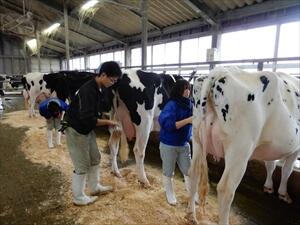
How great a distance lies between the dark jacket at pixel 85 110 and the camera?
7.46ft

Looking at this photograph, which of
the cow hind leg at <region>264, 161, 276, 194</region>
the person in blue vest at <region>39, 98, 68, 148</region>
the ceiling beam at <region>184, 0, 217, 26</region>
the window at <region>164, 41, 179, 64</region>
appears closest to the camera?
the cow hind leg at <region>264, 161, 276, 194</region>

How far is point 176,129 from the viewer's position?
241 cm

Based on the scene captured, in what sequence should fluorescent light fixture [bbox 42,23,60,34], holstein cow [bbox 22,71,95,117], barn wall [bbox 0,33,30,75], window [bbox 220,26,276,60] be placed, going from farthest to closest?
1. barn wall [bbox 0,33,30,75]
2. fluorescent light fixture [bbox 42,23,60,34]
3. window [bbox 220,26,276,60]
4. holstein cow [bbox 22,71,95,117]

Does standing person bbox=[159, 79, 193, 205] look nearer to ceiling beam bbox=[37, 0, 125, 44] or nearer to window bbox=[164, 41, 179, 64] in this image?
window bbox=[164, 41, 179, 64]

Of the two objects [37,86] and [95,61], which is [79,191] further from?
[95,61]

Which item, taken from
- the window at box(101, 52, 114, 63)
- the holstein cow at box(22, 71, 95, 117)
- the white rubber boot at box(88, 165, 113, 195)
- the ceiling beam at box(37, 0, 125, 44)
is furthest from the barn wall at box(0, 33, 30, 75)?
the white rubber boot at box(88, 165, 113, 195)

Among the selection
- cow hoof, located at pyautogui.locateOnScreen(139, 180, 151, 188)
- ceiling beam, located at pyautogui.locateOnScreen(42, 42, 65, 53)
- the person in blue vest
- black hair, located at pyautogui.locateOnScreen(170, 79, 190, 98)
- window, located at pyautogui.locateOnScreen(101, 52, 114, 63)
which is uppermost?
ceiling beam, located at pyautogui.locateOnScreen(42, 42, 65, 53)

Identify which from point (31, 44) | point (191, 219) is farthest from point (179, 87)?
point (31, 44)

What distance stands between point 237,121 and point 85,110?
4.41ft

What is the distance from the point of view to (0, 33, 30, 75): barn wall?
21391 millimetres

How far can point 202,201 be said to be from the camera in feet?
6.91

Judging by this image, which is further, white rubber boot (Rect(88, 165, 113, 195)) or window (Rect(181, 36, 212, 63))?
window (Rect(181, 36, 212, 63))

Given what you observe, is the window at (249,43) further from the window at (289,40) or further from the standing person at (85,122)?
the standing person at (85,122)

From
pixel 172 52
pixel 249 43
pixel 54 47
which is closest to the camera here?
pixel 249 43
